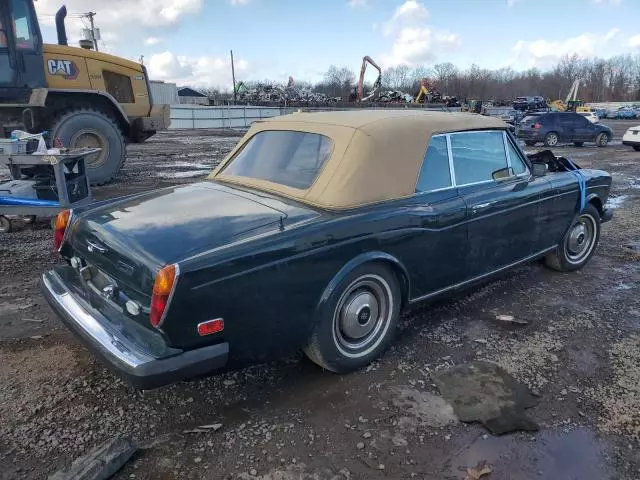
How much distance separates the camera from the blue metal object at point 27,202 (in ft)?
19.2

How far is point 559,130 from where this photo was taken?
18.9m

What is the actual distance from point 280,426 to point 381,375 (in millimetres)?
797

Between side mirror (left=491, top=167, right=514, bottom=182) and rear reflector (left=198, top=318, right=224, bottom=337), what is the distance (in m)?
2.62

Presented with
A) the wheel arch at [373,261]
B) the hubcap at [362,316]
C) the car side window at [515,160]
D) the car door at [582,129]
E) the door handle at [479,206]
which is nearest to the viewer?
the wheel arch at [373,261]

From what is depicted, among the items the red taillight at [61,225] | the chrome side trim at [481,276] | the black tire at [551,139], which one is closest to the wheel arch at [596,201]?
the chrome side trim at [481,276]

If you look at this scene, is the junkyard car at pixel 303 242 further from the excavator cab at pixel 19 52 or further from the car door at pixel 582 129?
the car door at pixel 582 129

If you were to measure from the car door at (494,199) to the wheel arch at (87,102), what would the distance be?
7.61 meters

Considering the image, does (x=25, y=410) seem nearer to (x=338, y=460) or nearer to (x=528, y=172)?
(x=338, y=460)

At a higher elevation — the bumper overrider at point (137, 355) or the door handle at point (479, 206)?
the door handle at point (479, 206)

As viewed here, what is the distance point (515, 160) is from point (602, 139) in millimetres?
18318

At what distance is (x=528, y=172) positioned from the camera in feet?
14.2

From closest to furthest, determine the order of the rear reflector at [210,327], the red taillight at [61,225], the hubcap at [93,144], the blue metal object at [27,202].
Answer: the rear reflector at [210,327] < the red taillight at [61,225] < the blue metal object at [27,202] < the hubcap at [93,144]

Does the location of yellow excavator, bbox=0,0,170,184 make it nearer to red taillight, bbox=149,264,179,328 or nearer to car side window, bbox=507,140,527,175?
red taillight, bbox=149,264,179,328

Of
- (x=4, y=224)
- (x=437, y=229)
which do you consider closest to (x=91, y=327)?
(x=437, y=229)
